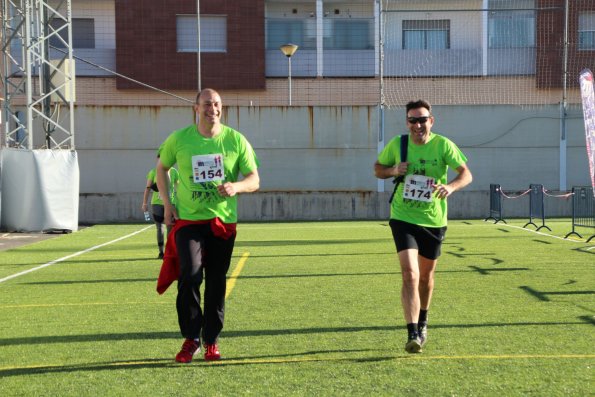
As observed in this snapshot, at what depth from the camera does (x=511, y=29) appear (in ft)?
115

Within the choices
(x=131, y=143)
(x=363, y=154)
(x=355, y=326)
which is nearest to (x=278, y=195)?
(x=363, y=154)

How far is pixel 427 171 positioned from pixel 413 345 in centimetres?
140

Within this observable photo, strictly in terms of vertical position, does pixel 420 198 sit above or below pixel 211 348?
above

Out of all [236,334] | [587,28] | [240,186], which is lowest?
[236,334]

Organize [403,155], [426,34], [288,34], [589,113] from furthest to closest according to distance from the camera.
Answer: [288,34] → [426,34] → [589,113] → [403,155]

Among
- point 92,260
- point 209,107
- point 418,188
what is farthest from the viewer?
point 92,260

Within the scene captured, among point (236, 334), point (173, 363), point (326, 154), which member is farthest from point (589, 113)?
point (326, 154)

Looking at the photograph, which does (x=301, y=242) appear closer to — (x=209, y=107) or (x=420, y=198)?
(x=420, y=198)

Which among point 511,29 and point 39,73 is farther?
point 511,29

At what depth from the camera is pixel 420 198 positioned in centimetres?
700

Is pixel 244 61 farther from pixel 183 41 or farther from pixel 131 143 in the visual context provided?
pixel 131 143

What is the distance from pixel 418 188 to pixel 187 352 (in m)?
2.19

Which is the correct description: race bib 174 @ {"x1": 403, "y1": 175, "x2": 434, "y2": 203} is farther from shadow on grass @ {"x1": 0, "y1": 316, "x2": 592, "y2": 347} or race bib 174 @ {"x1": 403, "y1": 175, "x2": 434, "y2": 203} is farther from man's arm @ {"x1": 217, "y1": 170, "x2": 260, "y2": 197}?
shadow on grass @ {"x1": 0, "y1": 316, "x2": 592, "y2": 347}

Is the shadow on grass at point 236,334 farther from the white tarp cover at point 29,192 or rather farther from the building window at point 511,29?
the building window at point 511,29
